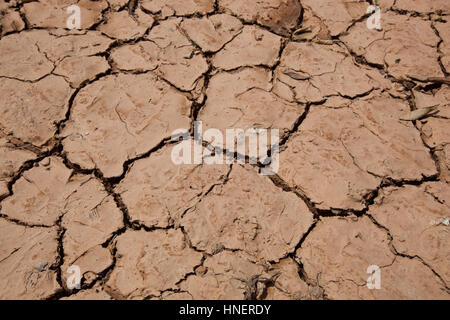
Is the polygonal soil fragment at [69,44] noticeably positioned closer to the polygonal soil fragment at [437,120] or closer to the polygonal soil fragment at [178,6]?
the polygonal soil fragment at [178,6]

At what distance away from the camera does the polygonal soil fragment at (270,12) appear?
231cm

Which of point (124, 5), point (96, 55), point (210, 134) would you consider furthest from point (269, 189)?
point (124, 5)

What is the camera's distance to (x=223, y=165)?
1745mm

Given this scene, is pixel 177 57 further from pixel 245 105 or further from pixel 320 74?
pixel 320 74

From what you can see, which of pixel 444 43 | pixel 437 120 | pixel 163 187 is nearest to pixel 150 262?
pixel 163 187

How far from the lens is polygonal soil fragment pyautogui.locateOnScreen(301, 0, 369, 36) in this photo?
2.32 metres

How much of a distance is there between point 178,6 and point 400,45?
1.62m

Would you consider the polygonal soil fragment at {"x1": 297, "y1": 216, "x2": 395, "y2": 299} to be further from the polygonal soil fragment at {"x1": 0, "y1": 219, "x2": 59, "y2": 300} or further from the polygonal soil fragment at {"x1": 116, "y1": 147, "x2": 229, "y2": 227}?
the polygonal soil fragment at {"x1": 0, "y1": 219, "x2": 59, "y2": 300}

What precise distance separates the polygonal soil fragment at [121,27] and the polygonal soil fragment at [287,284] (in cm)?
181

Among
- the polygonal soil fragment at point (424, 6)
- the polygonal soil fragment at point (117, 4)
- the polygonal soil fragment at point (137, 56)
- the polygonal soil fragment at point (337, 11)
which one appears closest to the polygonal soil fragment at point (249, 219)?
the polygonal soil fragment at point (137, 56)

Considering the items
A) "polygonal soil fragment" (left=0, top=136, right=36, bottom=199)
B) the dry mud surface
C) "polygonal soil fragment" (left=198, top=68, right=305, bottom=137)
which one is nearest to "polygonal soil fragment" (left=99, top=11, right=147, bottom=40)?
the dry mud surface

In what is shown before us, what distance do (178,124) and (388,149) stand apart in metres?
1.21

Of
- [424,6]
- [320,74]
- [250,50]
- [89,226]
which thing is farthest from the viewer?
[424,6]

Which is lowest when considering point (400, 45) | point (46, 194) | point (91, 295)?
point (91, 295)
